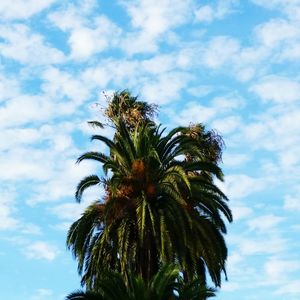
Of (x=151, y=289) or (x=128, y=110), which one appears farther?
(x=128, y=110)

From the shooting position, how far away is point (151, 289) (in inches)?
1142

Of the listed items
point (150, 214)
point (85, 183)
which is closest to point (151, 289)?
point (150, 214)

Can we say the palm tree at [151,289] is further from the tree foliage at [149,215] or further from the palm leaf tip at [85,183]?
the palm leaf tip at [85,183]

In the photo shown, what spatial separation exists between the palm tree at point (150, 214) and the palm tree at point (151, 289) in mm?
2161

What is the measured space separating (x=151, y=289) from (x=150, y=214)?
4842 mm

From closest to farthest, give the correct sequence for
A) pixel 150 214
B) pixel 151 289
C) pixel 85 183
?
1. pixel 151 289
2. pixel 150 214
3. pixel 85 183

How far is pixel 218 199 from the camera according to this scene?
36.7 metres

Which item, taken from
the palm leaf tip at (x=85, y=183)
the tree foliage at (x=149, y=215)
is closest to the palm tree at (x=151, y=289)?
the tree foliage at (x=149, y=215)

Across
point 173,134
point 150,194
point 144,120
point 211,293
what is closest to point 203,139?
point 144,120

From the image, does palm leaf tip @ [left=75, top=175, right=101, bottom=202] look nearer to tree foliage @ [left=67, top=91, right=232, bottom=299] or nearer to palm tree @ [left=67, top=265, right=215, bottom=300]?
tree foliage @ [left=67, top=91, right=232, bottom=299]

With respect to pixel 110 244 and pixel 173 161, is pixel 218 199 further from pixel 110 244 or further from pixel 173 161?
pixel 110 244

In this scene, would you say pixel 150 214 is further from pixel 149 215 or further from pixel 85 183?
pixel 85 183

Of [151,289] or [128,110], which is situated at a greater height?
[128,110]

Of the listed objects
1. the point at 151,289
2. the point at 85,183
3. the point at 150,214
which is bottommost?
the point at 151,289
